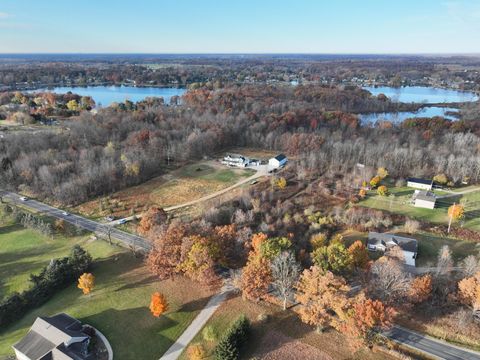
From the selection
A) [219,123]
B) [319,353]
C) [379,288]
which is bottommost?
A: [319,353]

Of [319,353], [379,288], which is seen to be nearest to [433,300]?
[379,288]

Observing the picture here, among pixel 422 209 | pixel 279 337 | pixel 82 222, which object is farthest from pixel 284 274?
pixel 82 222

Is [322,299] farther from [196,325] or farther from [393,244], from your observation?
[393,244]

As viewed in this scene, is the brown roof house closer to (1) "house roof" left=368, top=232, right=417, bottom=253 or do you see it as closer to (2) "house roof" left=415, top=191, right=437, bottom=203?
(1) "house roof" left=368, top=232, right=417, bottom=253

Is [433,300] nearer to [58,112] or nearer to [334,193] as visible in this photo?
[334,193]

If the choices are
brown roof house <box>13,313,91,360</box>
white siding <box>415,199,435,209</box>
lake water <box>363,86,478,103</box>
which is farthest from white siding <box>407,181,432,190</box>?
lake water <box>363,86,478,103</box>

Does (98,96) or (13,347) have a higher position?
(98,96)

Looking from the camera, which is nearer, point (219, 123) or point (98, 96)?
point (219, 123)
